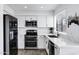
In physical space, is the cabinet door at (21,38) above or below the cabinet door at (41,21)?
below

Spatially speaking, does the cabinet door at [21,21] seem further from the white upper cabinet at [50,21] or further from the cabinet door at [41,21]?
the white upper cabinet at [50,21]

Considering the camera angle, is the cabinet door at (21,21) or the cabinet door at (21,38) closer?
the cabinet door at (21,21)

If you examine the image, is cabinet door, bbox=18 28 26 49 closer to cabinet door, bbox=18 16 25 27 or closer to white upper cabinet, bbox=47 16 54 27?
cabinet door, bbox=18 16 25 27

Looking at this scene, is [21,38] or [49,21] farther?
[21,38]

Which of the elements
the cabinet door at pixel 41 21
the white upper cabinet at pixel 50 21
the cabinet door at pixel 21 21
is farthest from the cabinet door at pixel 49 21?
the cabinet door at pixel 21 21

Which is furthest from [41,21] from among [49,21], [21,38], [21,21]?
[21,38]

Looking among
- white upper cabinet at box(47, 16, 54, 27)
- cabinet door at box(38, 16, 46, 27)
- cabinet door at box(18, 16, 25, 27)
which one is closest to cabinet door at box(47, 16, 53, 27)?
white upper cabinet at box(47, 16, 54, 27)

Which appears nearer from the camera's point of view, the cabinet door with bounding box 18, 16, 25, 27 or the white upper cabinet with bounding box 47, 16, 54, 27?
the cabinet door with bounding box 18, 16, 25, 27

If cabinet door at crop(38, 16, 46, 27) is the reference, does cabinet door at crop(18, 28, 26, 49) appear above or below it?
below

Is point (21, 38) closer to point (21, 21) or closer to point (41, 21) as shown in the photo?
point (21, 21)

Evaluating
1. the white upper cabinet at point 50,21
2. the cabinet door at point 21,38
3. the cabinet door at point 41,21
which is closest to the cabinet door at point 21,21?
the cabinet door at point 21,38
